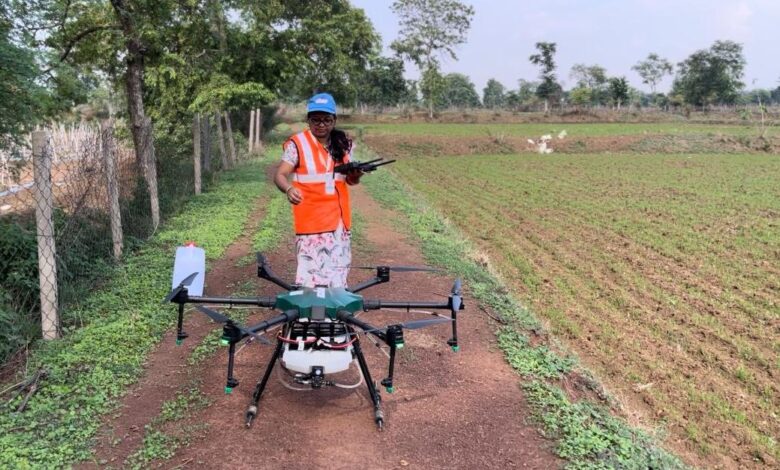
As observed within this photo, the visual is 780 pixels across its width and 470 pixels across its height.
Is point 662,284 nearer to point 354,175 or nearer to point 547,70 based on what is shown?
point 354,175

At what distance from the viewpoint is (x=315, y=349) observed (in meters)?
3.14

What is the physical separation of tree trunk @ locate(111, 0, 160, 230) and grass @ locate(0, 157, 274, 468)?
1193 mm

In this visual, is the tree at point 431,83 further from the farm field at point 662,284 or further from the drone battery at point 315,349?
the drone battery at point 315,349

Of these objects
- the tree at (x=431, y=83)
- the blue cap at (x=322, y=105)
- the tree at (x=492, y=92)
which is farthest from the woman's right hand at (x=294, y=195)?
the tree at (x=492, y=92)

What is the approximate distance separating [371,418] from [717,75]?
232 ft

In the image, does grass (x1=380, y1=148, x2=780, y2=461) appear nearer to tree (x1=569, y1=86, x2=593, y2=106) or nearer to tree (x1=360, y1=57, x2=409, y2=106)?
tree (x1=360, y1=57, x2=409, y2=106)

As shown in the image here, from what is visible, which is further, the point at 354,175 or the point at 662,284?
the point at 662,284

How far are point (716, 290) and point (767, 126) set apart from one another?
141 feet

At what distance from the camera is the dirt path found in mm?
3174

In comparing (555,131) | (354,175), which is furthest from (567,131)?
(354,175)

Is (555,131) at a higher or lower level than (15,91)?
higher

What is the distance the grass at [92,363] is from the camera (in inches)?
125

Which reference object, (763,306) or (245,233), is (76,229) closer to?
→ (245,233)

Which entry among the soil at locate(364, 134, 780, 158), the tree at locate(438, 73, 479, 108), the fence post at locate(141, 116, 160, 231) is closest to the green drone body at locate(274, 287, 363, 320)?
the fence post at locate(141, 116, 160, 231)
